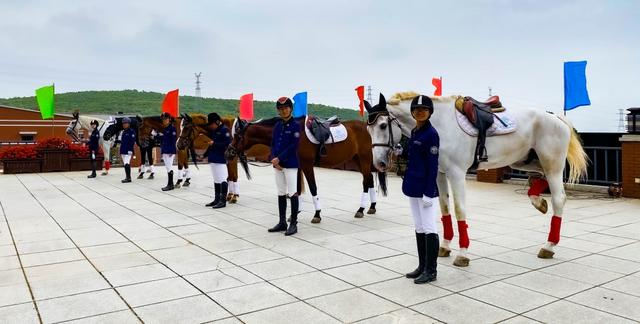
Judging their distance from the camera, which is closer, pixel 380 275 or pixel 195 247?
pixel 380 275

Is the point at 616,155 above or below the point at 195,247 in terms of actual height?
above

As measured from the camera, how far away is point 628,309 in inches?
143

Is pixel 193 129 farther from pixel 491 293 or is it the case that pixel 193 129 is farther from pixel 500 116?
pixel 491 293

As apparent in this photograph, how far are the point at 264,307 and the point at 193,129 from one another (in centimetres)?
642

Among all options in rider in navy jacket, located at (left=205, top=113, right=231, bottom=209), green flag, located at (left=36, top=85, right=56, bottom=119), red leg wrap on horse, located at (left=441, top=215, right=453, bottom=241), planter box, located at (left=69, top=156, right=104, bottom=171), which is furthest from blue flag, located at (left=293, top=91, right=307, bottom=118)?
red leg wrap on horse, located at (left=441, top=215, right=453, bottom=241)

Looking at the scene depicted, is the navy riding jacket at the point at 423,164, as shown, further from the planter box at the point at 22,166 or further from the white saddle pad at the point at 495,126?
the planter box at the point at 22,166

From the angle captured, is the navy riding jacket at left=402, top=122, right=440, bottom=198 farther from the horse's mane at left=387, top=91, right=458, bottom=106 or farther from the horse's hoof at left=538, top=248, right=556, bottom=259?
the horse's hoof at left=538, top=248, right=556, bottom=259

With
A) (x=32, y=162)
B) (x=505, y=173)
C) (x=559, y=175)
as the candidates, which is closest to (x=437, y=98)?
(x=559, y=175)

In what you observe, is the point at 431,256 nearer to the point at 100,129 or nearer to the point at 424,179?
the point at 424,179

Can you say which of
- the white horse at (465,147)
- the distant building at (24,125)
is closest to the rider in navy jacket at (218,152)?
the white horse at (465,147)

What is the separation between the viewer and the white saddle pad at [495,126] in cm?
503

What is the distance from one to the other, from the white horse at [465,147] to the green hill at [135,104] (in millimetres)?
63038

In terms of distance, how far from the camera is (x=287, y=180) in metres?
6.68

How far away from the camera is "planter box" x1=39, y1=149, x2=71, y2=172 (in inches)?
653
